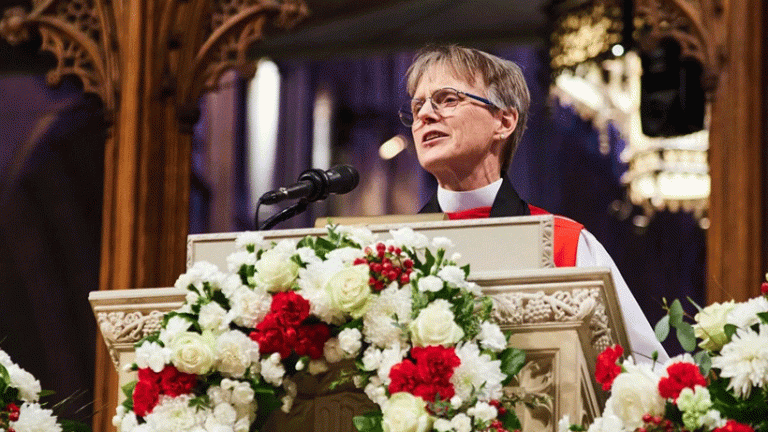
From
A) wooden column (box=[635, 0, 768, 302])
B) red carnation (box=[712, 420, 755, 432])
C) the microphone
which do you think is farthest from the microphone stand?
wooden column (box=[635, 0, 768, 302])

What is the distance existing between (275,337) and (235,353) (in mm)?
90

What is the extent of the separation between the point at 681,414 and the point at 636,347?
0.71 metres

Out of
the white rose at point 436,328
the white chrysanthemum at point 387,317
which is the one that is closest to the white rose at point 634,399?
the white rose at point 436,328

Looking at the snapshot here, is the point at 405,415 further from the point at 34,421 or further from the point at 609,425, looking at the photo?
the point at 34,421

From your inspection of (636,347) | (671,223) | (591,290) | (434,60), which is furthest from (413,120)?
(671,223)

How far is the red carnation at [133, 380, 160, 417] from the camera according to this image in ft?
9.95

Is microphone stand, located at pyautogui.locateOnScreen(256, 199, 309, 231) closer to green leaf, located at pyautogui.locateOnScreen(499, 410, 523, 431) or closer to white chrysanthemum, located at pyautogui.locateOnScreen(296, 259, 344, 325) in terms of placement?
white chrysanthemum, located at pyautogui.locateOnScreen(296, 259, 344, 325)

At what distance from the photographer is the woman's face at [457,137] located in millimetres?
4055

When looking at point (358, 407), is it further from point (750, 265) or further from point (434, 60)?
point (750, 265)

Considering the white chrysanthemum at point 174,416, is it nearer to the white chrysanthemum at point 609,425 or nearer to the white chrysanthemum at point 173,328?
the white chrysanthemum at point 173,328

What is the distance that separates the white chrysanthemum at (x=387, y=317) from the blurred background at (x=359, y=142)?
3422mm

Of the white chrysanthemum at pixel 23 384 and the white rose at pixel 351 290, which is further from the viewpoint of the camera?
the white chrysanthemum at pixel 23 384

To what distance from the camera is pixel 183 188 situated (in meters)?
6.16

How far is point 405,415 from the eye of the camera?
2799mm
